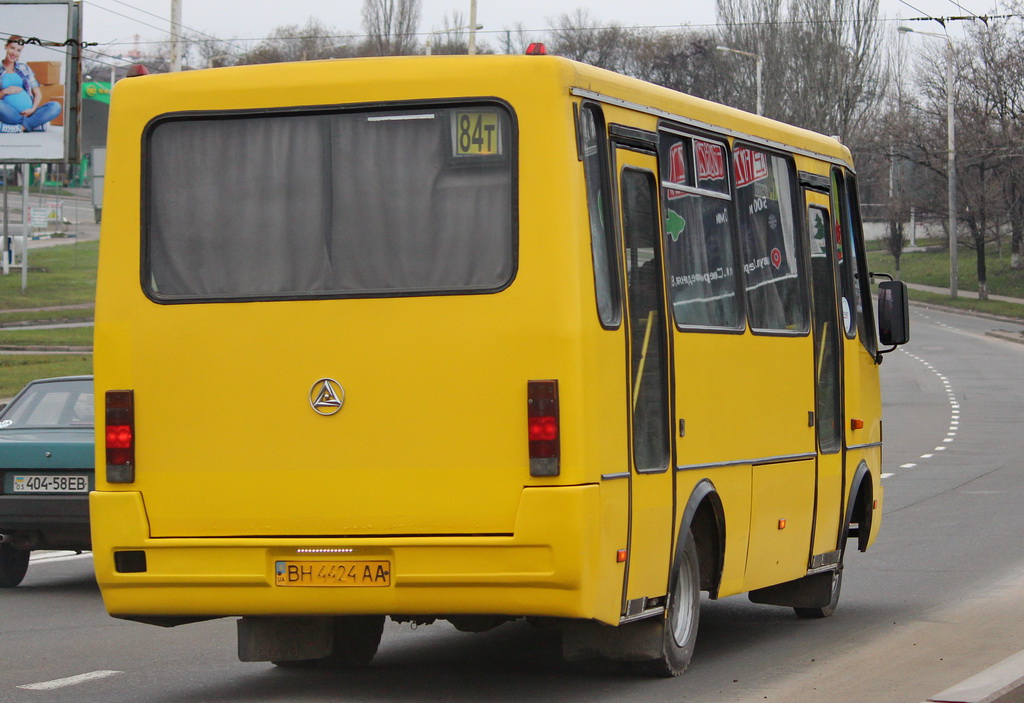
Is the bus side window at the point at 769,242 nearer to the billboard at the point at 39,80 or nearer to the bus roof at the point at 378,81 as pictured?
the bus roof at the point at 378,81

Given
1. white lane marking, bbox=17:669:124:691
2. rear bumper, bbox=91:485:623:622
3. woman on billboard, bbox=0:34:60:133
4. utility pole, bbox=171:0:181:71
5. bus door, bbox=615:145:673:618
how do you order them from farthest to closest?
woman on billboard, bbox=0:34:60:133 < utility pole, bbox=171:0:181:71 < white lane marking, bbox=17:669:124:691 < bus door, bbox=615:145:673:618 < rear bumper, bbox=91:485:623:622

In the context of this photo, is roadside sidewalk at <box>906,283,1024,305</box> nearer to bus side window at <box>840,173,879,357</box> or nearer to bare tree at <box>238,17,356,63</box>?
bare tree at <box>238,17,356,63</box>

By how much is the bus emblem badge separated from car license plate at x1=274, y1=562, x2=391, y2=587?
64 centimetres

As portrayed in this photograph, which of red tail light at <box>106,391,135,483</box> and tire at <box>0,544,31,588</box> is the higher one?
red tail light at <box>106,391,135,483</box>

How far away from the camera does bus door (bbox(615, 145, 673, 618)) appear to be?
24.3ft

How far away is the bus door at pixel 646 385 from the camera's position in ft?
24.3

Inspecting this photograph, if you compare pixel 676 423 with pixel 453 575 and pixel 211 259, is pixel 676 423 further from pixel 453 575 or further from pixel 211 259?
pixel 211 259

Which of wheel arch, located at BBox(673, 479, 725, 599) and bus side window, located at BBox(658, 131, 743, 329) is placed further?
wheel arch, located at BBox(673, 479, 725, 599)

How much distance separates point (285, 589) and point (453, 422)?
39.1 inches

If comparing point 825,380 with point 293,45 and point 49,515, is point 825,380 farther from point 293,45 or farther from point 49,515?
point 293,45

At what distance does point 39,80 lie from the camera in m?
36.5

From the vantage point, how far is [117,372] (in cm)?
732

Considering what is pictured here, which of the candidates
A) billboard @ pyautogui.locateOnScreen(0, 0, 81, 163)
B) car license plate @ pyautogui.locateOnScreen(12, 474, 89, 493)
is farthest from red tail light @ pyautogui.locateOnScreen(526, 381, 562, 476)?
billboard @ pyautogui.locateOnScreen(0, 0, 81, 163)

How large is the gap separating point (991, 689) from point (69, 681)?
4451 mm
